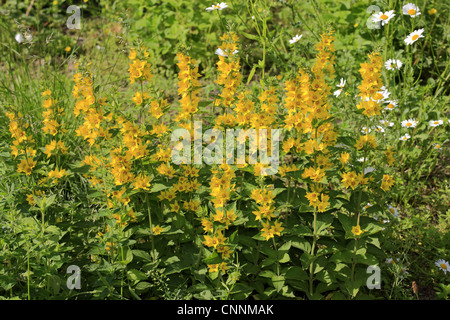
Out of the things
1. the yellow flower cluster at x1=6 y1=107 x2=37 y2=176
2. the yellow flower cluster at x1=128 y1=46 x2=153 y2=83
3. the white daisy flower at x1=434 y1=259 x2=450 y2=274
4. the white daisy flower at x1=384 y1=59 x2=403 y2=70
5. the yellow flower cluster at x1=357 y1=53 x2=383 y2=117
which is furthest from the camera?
the white daisy flower at x1=384 y1=59 x2=403 y2=70

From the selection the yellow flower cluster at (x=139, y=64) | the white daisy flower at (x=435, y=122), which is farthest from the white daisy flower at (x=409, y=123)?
the yellow flower cluster at (x=139, y=64)

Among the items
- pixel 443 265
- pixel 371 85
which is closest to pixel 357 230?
pixel 371 85

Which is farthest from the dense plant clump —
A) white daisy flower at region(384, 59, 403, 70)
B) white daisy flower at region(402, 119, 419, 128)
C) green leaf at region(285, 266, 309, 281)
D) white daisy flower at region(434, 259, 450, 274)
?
white daisy flower at region(384, 59, 403, 70)

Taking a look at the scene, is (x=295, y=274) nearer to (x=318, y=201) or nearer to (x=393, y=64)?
(x=318, y=201)

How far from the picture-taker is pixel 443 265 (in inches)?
105

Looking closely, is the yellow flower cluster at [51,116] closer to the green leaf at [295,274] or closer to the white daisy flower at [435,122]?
the green leaf at [295,274]

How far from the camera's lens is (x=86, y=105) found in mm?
2162

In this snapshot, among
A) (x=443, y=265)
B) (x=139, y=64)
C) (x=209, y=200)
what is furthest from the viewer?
(x=443, y=265)

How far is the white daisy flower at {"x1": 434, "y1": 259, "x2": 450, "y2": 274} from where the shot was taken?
267 centimetres

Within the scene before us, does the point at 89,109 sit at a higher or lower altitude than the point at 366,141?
higher

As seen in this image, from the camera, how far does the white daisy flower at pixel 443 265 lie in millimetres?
2672

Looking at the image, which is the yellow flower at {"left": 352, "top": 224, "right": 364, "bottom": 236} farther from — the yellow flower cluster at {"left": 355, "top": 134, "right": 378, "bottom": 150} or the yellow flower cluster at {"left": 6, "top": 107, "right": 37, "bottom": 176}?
the yellow flower cluster at {"left": 6, "top": 107, "right": 37, "bottom": 176}

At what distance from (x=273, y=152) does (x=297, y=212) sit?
34cm

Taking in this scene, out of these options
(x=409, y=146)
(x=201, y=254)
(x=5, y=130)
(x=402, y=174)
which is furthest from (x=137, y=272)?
(x=409, y=146)
